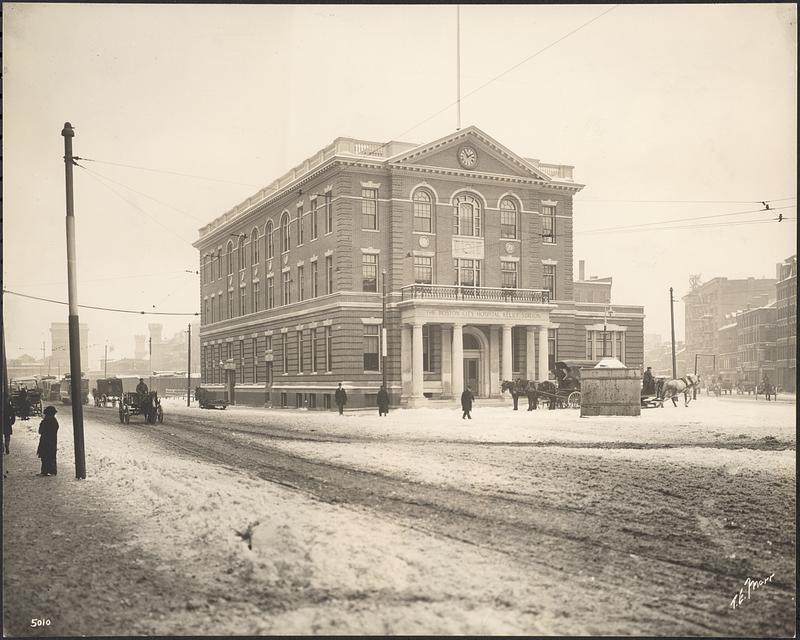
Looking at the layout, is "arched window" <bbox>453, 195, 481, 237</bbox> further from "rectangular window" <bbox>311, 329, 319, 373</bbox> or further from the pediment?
"rectangular window" <bbox>311, 329, 319, 373</bbox>

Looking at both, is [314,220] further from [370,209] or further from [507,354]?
[507,354]

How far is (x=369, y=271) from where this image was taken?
28.8 meters

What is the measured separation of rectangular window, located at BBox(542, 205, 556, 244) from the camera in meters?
18.8

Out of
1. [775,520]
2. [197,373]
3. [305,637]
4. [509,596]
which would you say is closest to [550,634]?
[509,596]

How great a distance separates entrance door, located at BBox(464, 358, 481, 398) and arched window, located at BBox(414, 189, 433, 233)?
21.2 ft

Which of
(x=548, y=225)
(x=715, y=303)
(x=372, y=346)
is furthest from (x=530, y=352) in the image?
(x=715, y=303)

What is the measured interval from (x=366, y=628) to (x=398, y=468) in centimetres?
524

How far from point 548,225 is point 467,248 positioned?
8382 mm

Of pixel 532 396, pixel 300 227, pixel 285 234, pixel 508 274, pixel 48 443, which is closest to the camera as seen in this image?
pixel 48 443

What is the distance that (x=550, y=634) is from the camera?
6199 millimetres

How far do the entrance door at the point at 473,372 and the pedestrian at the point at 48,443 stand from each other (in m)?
22.4

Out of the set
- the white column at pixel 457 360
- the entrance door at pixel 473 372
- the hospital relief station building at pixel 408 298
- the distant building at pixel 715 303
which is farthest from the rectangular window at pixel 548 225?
the entrance door at pixel 473 372

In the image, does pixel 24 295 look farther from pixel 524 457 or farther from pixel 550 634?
pixel 524 457
